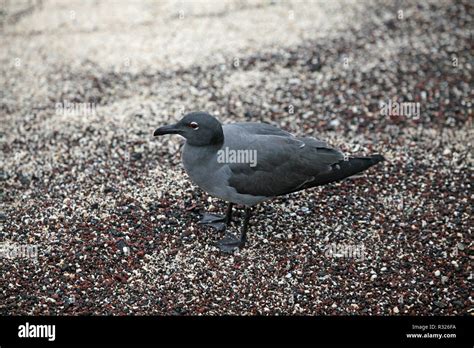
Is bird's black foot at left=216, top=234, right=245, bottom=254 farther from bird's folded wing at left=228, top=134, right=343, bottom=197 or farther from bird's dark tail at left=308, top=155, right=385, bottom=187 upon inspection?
bird's dark tail at left=308, top=155, right=385, bottom=187

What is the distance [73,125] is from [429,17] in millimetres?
6058

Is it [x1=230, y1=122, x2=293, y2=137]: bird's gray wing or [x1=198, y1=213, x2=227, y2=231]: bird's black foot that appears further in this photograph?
[x1=198, y1=213, x2=227, y2=231]: bird's black foot

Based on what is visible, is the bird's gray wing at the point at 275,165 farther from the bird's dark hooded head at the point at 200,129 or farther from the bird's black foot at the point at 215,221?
the bird's black foot at the point at 215,221

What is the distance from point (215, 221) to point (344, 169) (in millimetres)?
1411

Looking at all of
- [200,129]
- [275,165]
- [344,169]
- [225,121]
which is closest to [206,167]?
[200,129]

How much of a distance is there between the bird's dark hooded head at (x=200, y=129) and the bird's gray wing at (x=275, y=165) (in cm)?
18

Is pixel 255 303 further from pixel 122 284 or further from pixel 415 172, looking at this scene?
pixel 415 172

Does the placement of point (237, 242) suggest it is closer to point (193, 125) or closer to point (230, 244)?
point (230, 244)

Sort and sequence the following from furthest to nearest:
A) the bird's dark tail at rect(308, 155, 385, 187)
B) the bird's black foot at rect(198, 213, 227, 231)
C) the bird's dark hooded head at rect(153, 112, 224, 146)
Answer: the bird's black foot at rect(198, 213, 227, 231) → the bird's dark tail at rect(308, 155, 385, 187) → the bird's dark hooded head at rect(153, 112, 224, 146)

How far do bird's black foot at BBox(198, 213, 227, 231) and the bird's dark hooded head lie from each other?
0.95 m

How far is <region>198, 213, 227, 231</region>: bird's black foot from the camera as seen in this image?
555 centimetres

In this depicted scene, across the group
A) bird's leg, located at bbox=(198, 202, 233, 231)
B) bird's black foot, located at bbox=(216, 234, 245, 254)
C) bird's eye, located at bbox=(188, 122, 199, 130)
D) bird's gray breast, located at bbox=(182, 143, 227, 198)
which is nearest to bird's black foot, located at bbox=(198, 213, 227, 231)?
bird's leg, located at bbox=(198, 202, 233, 231)

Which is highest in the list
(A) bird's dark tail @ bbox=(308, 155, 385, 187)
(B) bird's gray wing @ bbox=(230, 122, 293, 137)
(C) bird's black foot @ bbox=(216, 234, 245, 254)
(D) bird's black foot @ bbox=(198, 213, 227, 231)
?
(B) bird's gray wing @ bbox=(230, 122, 293, 137)

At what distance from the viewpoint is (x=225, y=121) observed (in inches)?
278
